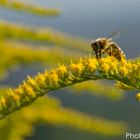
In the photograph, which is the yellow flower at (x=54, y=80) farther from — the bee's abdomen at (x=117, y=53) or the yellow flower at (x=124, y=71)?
the bee's abdomen at (x=117, y=53)

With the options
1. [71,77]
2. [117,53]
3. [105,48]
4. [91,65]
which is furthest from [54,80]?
[105,48]

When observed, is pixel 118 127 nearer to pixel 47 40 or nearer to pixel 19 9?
pixel 47 40

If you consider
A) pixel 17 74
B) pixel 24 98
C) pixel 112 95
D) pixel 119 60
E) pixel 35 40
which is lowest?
pixel 24 98

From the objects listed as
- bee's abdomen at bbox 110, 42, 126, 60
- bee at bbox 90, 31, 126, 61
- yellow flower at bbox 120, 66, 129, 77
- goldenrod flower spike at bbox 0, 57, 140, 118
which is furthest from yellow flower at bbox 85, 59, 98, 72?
bee at bbox 90, 31, 126, 61

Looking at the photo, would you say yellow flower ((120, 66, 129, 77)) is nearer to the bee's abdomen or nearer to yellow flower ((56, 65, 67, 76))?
yellow flower ((56, 65, 67, 76))

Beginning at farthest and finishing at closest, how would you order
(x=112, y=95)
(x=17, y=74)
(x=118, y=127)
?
1. (x=17, y=74)
2. (x=118, y=127)
3. (x=112, y=95)

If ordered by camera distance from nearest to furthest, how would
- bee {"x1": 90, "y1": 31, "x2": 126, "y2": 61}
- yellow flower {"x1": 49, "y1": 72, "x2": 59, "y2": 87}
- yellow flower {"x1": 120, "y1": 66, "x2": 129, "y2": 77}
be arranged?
yellow flower {"x1": 120, "y1": 66, "x2": 129, "y2": 77} → yellow flower {"x1": 49, "y1": 72, "x2": 59, "y2": 87} → bee {"x1": 90, "y1": 31, "x2": 126, "y2": 61}

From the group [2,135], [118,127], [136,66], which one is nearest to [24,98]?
[136,66]

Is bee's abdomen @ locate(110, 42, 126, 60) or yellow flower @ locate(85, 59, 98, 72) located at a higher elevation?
bee's abdomen @ locate(110, 42, 126, 60)

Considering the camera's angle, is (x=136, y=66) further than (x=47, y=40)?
No
